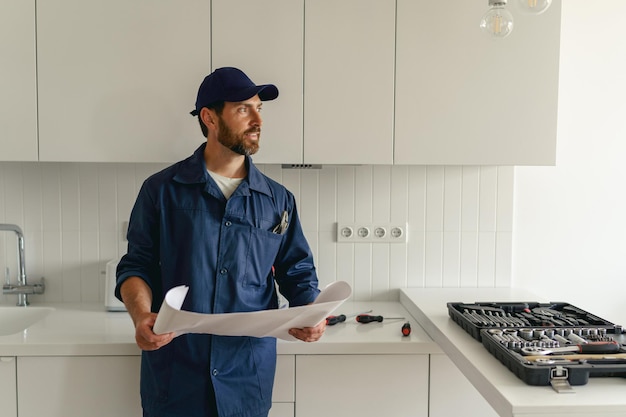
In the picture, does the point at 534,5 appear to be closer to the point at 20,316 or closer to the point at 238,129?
the point at 238,129

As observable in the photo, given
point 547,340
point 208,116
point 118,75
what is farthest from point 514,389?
point 118,75

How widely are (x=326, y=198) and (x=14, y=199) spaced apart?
50.8 inches

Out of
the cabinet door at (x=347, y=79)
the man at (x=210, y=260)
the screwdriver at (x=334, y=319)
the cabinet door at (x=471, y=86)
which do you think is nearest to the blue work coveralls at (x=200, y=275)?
the man at (x=210, y=260)

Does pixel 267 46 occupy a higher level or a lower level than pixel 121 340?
higher

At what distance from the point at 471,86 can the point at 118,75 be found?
127 centimetres

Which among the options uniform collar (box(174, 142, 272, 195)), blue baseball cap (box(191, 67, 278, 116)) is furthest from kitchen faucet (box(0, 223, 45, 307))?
blue baseball cap (box(191, 67, 278, 116))

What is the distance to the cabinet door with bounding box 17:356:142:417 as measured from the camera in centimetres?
190

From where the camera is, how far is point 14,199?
2.44 metres

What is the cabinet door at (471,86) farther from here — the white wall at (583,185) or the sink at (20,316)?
the sink at (20,316)

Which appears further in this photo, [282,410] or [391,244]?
[391,244]

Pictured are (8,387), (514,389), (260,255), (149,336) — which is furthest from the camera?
(8,387)

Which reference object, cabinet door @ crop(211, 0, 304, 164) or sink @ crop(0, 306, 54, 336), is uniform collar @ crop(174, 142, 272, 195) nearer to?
cabinet door @ crop(211, 0, 304, 164)

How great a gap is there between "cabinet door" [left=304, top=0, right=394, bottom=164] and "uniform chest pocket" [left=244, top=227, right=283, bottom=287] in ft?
1.51

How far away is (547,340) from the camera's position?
155cm
